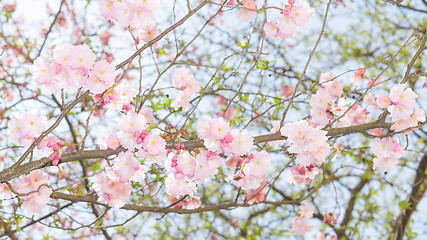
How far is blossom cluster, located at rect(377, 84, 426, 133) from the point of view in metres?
1.83

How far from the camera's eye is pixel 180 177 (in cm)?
180

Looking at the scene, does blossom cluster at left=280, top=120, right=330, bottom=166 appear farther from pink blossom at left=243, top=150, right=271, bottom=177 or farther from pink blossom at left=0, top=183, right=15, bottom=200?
pink blossom at left=0, top=183, right=15, bottom=200

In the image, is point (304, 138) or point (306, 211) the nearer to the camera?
point (304, 138)

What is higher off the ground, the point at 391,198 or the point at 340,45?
the point at 340,45

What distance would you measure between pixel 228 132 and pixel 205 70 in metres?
2.11

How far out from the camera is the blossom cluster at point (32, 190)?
2.02 m

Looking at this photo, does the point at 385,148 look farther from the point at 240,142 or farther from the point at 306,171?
the point at 240,142

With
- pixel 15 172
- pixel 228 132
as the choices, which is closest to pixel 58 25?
pixel 15 172

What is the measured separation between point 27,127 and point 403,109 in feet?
4.72

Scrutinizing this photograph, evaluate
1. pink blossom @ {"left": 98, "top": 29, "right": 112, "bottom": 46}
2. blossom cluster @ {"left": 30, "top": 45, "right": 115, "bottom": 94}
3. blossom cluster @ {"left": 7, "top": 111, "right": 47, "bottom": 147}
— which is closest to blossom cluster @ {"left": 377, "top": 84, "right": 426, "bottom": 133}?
blossom cluster @ {"left": 30, "top": 45, "right": 115, "bottom": 94}

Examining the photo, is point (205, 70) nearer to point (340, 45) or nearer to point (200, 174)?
point (340, 45)

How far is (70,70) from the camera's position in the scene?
63.4 inches

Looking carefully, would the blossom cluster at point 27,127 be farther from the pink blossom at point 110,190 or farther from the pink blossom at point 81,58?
the pink blossom at point 110,190

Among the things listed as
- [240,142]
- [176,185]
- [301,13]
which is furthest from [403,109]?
[176,185]
